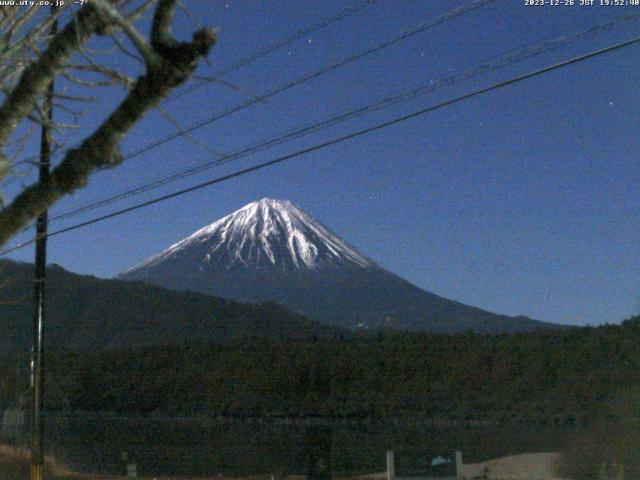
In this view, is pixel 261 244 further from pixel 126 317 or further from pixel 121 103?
pixel 121 103

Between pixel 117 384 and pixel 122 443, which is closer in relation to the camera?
pixel 122 443

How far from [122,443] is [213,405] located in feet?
43.2

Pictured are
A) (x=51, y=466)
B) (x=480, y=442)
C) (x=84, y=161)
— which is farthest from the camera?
(x=480, y=442)

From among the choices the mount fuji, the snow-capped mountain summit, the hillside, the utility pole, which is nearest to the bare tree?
the utility pole

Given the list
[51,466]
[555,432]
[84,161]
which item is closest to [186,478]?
[51,466]

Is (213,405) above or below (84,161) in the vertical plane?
below

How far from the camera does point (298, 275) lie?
172875 millimetres

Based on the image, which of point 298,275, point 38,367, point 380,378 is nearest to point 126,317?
point 380,378

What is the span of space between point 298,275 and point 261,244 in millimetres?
12672

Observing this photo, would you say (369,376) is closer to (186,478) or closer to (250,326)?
(186,478)

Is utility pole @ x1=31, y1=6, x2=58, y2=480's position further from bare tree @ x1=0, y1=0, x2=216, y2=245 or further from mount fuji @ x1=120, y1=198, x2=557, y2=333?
mount fuji @ x1=120, y1=198, x2=557, y2=333

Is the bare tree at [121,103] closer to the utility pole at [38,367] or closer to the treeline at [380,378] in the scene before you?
the utility pole at [38,367]

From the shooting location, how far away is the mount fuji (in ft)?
477

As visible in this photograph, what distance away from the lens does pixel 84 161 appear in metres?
4.20
